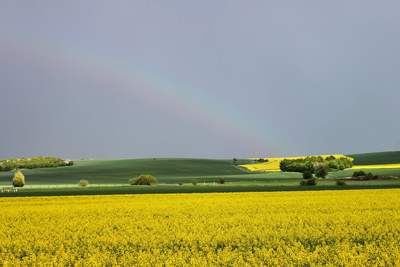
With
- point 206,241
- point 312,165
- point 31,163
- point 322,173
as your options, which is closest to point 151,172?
point 31,163

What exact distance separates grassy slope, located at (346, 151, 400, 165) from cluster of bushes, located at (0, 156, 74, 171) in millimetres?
95581

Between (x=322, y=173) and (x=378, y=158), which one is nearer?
(x=322, y=173)

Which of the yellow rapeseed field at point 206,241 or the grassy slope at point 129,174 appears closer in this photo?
the yellow rapeseed field at point 206,241

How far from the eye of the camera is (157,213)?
21312mm

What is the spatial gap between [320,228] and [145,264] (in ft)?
28.1

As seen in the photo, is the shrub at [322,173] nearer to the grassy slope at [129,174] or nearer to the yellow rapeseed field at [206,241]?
the grassy slope at [129,174]

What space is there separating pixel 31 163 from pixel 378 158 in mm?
112476

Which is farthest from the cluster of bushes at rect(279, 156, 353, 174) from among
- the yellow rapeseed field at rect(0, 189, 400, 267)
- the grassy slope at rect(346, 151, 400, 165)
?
the yellow rapeseed field at rect(0, 189, 400, 267)

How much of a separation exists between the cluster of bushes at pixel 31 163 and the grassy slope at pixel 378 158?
95.6 m

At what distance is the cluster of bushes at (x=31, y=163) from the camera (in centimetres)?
10644

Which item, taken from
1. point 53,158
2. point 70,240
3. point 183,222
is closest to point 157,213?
point 183,222

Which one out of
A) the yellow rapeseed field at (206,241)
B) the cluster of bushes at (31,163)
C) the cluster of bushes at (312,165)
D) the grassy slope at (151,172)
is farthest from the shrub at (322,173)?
the cluster of bushes at (31,163)

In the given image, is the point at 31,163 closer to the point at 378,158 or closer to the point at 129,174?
the point at 129,174

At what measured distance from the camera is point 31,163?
367 ft
